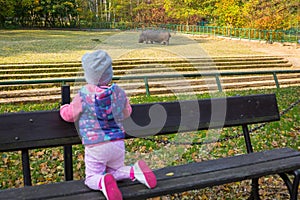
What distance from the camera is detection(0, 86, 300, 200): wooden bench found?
237 centimetres

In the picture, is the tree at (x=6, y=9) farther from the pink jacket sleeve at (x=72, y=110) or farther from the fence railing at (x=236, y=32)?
the pink jacket sleeve at (x=72, y=110)

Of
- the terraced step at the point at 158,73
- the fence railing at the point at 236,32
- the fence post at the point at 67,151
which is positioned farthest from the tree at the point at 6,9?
the fence post at the point at 67,151

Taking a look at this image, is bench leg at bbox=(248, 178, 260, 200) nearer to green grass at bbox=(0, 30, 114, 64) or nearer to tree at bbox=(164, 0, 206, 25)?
green grass at bbox=(0, 30, 114, 64)

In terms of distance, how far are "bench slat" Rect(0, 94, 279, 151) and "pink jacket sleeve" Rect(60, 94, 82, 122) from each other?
15 cm

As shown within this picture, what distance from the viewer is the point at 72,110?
8.16 ft

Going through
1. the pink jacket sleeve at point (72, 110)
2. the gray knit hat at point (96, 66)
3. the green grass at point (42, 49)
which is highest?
the gray knit hat at point (96, 66)

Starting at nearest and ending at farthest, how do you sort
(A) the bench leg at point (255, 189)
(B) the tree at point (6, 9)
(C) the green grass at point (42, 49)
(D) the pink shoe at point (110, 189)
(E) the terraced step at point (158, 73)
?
(D) the pink shoe at point (110, 189), (A) the bench leg at point (255, 189), (E) the terraced step at point (158, 73), (C) the green grass at point (42, 49), (B) the tree at point (6, 9)

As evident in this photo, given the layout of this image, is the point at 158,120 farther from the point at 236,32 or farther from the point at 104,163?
the point at 236,32

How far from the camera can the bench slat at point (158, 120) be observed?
2.66 m

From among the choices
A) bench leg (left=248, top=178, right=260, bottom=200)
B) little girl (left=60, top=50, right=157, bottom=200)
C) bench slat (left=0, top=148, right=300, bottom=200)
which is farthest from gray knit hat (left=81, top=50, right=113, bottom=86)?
bench leg (left=248, top=178, right=260, bottom=200)

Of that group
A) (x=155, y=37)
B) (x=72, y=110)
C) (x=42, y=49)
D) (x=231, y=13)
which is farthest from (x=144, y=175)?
(x=231, y=13)

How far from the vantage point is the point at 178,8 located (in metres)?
44.2

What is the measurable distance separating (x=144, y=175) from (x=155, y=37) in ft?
77.2

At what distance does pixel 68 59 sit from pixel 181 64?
467cm
